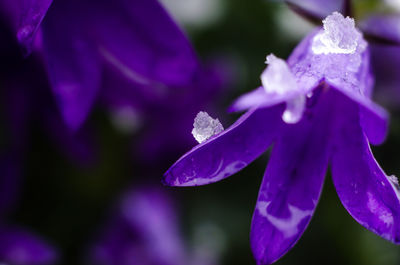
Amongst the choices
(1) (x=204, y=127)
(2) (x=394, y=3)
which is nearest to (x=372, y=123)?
(1) (x=204, y=127)

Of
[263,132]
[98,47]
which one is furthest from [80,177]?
[263,132]

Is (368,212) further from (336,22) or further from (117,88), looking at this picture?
(117,88)

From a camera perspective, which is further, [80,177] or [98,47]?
[80,177]

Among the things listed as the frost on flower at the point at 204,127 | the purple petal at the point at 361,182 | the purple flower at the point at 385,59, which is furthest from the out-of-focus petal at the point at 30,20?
the purple flower at the point at 385,59

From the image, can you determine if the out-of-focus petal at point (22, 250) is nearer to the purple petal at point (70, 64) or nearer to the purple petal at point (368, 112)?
the purple petal at point (70, 64)

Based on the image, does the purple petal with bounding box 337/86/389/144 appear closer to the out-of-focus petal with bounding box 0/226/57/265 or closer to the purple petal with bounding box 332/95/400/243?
the purple petal with bounding box 332/95/400/243

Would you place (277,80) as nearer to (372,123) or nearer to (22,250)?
(372,123)
